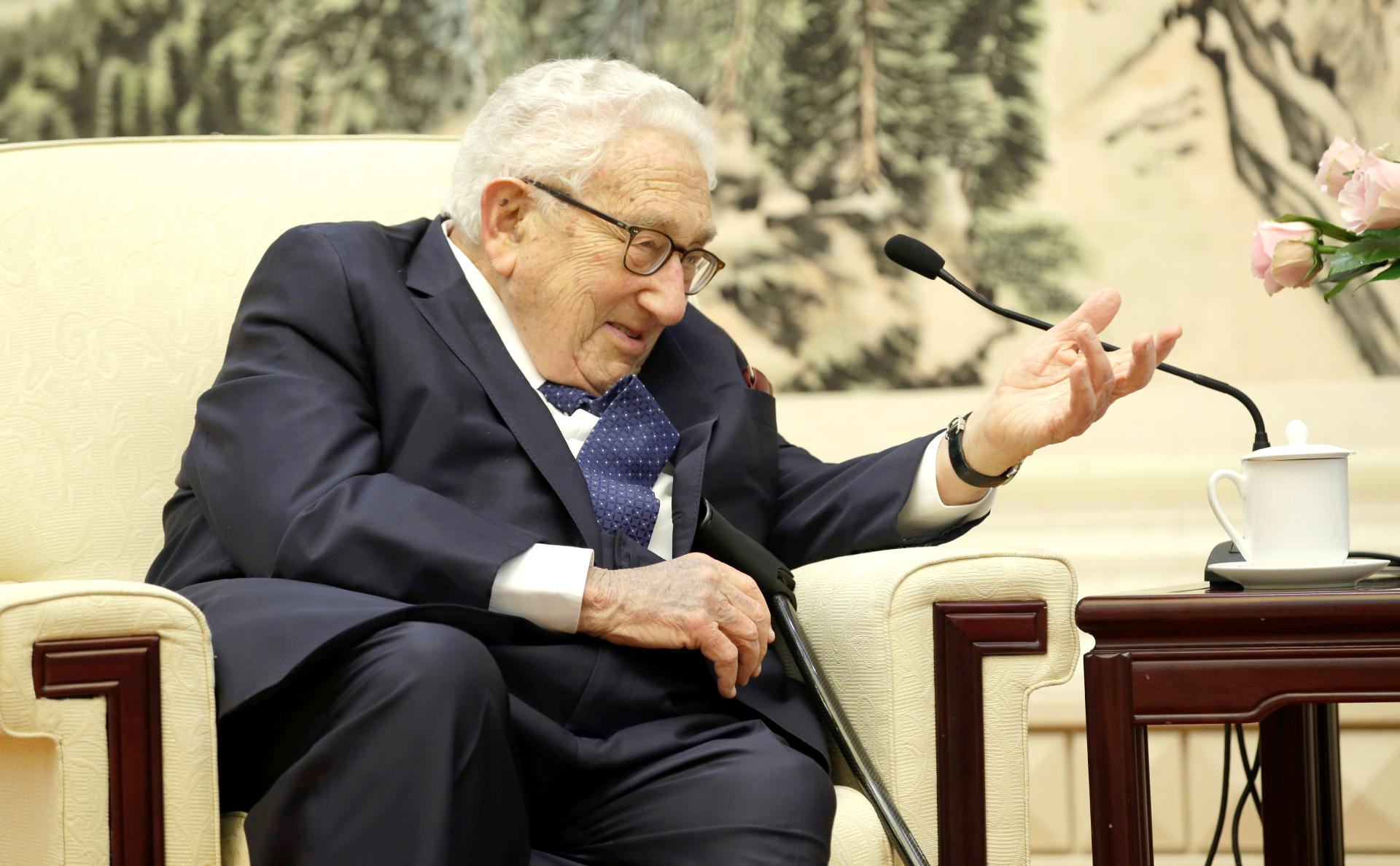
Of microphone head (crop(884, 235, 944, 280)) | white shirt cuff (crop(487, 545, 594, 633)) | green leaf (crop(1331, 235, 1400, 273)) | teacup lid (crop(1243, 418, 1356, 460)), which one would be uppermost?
microphone head (crop(884, 235, 944, 280))

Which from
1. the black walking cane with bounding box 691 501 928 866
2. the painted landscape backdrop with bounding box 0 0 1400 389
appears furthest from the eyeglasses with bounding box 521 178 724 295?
the painted landscape backdrop with bounding box 0 0 1400 389

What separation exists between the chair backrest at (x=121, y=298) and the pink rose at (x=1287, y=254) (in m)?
1.12

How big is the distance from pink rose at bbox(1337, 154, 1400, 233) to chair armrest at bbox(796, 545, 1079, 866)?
460mm

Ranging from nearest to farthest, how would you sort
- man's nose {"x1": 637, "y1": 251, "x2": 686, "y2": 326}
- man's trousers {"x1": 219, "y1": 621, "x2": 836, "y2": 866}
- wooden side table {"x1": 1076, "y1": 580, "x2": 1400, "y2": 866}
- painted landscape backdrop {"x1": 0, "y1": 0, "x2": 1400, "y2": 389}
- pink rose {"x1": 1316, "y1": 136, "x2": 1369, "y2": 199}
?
man's trousers {"x1": 219, "y1": 621, "x2": 836, "y2": 866}
wooden side table {"x1": 1076, "y1": 580, "x2": 1400, "y2": 866}
pink rose {"x1": 1316, "y1": 136, "x2": 1369, "y2": 199}
man's nose {"x1": 637, "y1": 251, "x2": 686, "y2": 326}
painted landscape backdrop {"x1": 0, "y1": 0, "x2": 1400, "y2": 389}

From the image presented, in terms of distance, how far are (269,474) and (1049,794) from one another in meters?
1.54

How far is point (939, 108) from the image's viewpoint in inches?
97.6

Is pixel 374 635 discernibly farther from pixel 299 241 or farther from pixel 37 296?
pixel 37 296

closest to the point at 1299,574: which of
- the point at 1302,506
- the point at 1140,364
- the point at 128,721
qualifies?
the point at 1302,506

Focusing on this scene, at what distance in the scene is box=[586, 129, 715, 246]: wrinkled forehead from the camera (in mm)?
1607

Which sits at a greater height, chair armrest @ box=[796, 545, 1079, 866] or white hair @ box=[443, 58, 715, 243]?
white hair @ box=[443, 58, 715, 243]

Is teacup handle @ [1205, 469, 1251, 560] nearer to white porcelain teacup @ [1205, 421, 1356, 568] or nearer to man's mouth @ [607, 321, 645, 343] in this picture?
white porcelain teacup @ [1205, 421, 1356, 568]

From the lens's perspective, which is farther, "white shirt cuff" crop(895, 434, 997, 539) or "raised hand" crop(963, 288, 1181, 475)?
"white shirt cuff" crop(895, 434, 997, 539)

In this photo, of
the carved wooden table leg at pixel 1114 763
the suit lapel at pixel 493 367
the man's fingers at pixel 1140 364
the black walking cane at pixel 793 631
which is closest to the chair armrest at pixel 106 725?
the suit lapel at pixel 493 367

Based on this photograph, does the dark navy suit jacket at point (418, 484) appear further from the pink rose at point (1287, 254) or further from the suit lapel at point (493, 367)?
the pink rose at point (1287, 254)
